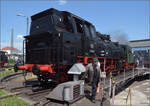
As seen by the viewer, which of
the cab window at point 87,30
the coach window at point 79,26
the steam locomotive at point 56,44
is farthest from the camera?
the cab window at point 87,30

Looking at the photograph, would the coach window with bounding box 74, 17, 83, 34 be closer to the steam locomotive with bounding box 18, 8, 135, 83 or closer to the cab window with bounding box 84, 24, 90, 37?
the steam locomotive with bounding box 18, 8, 135, 83

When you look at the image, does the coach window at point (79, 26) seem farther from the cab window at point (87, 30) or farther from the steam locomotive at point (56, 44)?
the cab window at point (87, 30)

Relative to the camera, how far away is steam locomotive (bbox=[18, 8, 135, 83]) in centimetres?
611

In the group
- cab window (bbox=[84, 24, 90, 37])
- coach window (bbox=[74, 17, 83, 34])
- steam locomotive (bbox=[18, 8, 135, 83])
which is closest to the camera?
steam locomotive (bbox=[18, 8, 135, 83])

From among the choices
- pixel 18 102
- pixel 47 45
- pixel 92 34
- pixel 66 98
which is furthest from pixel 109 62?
pixel 18 102

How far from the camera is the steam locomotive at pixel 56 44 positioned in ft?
20.0

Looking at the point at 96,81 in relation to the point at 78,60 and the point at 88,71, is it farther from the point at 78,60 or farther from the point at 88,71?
the point at 78,60

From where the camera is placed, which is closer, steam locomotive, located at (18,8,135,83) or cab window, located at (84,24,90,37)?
steam locomotive, located at (18,8,135,83)

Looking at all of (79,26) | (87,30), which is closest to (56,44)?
(79,26)

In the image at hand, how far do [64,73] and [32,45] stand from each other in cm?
232

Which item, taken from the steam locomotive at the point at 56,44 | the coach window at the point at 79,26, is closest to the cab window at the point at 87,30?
the steam locomotive at the point at 56,44

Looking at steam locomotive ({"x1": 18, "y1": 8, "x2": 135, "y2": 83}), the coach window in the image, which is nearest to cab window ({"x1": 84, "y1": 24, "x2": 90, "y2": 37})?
steam locomotive ({"x1": 18, "y1": 8, "x2": 135, "y2": 83})

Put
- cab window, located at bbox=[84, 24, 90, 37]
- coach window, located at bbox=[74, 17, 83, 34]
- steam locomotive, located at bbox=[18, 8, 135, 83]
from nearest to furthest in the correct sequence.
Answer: steam locomotive, located at bbox=[18, 8, 135, 83]
coach window, located at bbox=[74, 17, 83, 34]
cab window, located at bbox=[84, 24, 90, 37]

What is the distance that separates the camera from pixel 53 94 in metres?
5.14
